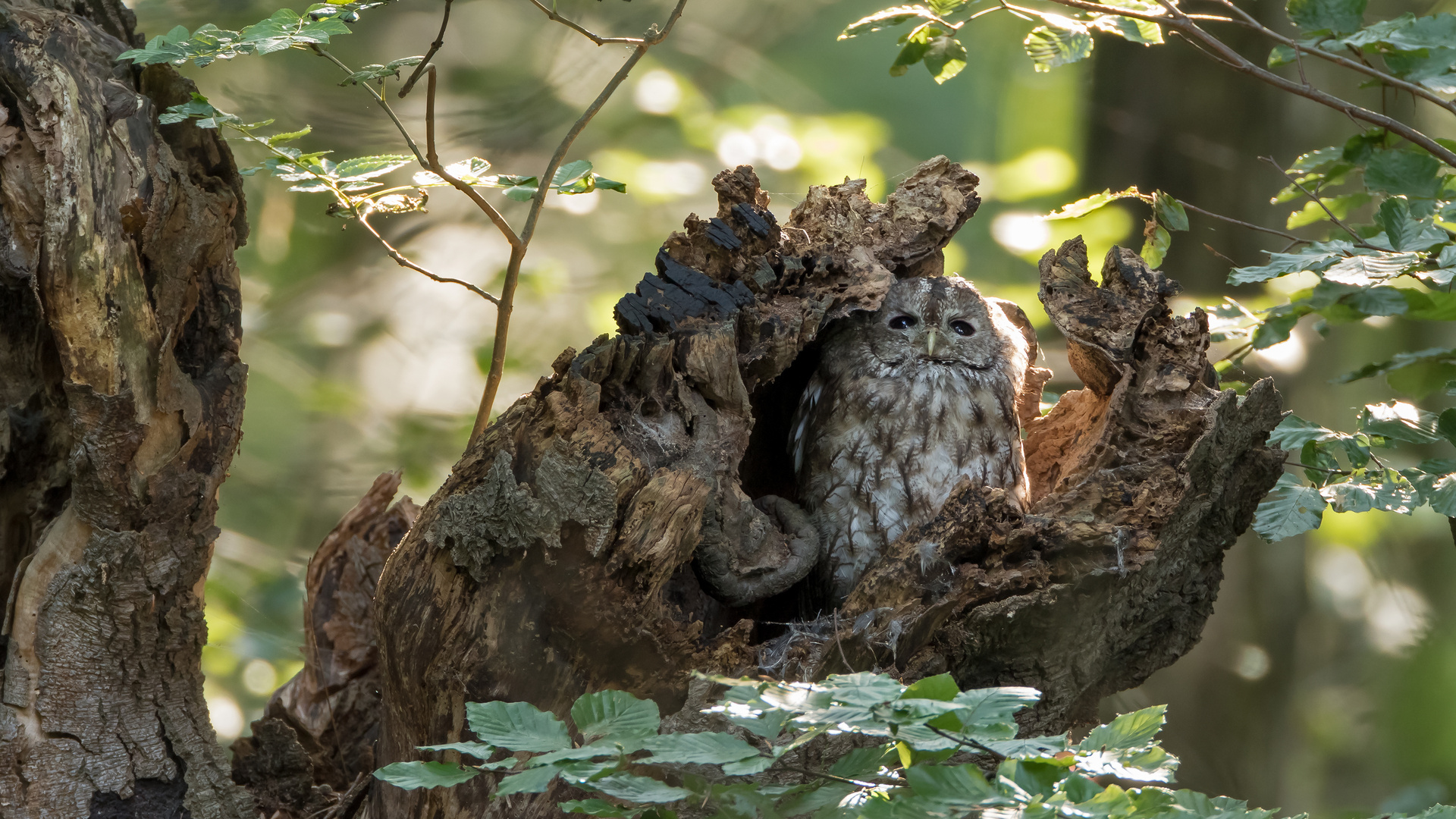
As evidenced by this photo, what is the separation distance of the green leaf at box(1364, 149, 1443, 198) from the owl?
2.54 feet

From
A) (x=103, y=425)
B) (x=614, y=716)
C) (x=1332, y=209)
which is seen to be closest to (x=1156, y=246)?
(x=1332, y=209)

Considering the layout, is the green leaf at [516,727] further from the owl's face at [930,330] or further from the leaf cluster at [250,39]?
the owl's face at [930,330]

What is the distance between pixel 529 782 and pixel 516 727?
4.6 inches

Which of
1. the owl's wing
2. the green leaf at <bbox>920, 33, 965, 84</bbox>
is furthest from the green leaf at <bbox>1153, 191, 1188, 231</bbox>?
the owl's wing

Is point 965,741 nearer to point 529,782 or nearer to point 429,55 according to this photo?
point 529,782

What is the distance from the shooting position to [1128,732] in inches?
39.8

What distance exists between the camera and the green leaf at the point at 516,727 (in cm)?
98

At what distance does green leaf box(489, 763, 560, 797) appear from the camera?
36.1 inches

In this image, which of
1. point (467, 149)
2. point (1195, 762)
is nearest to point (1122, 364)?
point (1195, 762)

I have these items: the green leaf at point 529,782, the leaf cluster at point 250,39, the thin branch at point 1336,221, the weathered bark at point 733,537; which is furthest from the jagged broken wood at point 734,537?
the leaf cluster at point 250,39

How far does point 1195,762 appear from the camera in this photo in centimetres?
348

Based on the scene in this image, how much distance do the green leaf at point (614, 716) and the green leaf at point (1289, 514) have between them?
1131 mm

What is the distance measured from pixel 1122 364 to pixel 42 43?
6.44 ft

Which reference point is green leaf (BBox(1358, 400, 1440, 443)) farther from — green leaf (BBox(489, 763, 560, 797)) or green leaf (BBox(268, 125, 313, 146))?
green leaf (BBox(268, 125, 313, 146))
